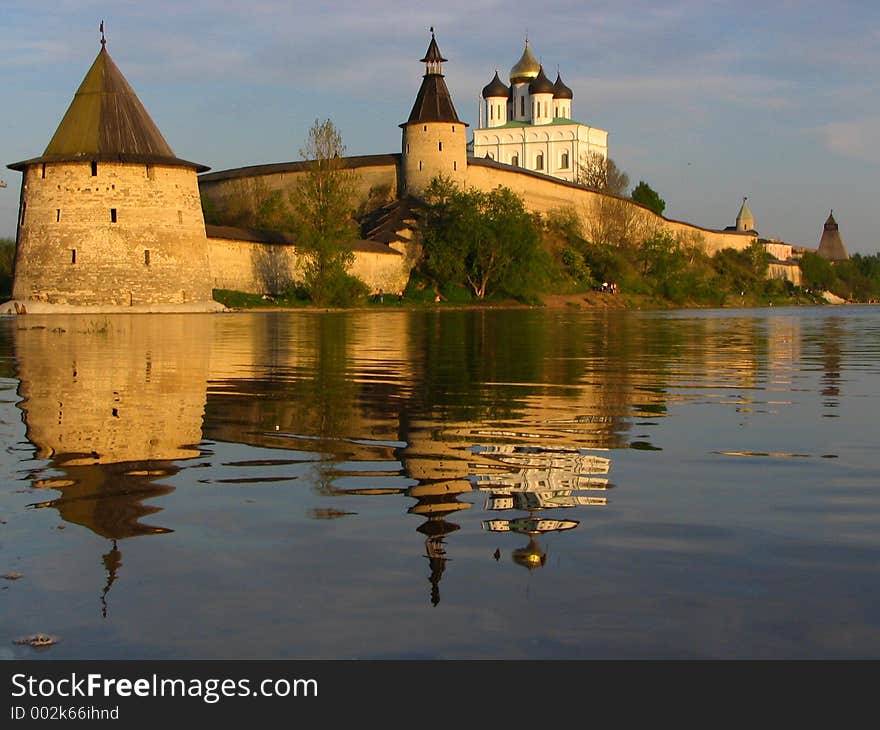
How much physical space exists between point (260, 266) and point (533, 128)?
45678 mm

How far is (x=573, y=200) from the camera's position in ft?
223

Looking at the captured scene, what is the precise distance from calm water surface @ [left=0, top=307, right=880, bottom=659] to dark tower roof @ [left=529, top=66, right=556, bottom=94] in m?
79.5

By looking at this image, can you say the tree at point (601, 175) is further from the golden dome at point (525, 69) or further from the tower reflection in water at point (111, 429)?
the tower reflection in water at point (111, 429)

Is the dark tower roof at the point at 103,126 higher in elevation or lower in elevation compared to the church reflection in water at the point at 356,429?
higher

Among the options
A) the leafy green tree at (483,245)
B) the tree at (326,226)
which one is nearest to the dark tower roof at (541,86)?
the leafy green tree at (483,245)

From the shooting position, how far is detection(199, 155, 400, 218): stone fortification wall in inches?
2297

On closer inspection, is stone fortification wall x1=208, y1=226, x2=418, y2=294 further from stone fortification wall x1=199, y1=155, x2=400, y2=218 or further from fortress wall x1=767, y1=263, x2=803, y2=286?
fortress wall x1=767, y1=263, x2=803, y2=286

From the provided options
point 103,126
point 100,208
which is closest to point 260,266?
point 100,208

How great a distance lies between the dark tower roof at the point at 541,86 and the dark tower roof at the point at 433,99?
31351 mm

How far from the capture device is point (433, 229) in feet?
172

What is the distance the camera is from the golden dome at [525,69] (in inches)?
3460

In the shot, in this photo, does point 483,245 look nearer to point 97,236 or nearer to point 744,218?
point 97,236

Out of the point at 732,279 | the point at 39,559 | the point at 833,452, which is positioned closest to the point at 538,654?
the point at 39,559
